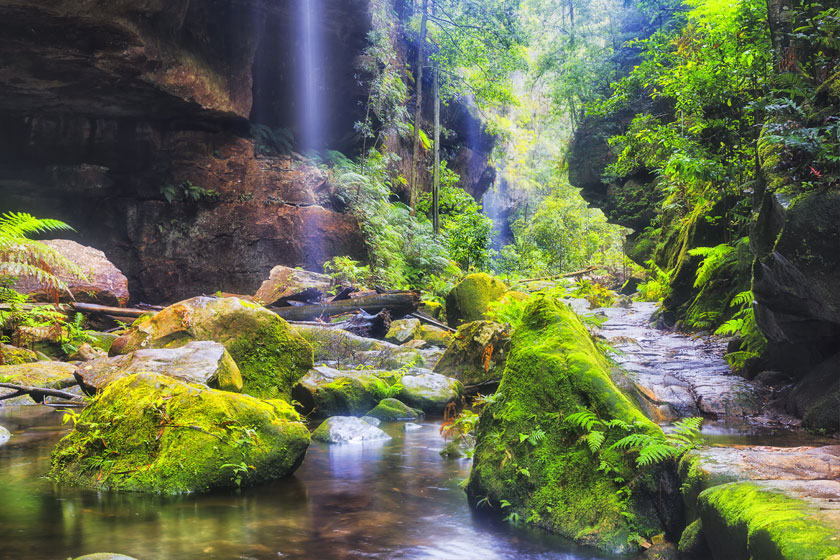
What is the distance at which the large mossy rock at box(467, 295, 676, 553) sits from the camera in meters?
3.10

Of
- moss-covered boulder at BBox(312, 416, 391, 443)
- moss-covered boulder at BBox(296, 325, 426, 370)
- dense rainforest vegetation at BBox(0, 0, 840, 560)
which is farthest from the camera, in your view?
moss-covered boulder at BBox(296, 325, 426, 370)

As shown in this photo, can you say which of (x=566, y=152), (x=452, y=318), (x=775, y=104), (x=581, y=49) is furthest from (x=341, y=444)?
(x=581, y=49)

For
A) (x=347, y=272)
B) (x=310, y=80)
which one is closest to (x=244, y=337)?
(x=347, y=272)

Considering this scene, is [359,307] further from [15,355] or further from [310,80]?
[310,80]

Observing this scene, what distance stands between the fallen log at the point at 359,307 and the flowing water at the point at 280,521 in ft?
21.5

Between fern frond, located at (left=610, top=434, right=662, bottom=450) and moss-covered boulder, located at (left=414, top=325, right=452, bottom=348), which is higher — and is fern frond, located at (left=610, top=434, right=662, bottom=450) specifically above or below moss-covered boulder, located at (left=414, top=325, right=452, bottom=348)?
below

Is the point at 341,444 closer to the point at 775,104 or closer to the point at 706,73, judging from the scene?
the point at 775,104

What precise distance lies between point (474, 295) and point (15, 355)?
325 inches

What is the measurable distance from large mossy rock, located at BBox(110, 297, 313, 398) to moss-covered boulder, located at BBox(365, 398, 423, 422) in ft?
3.53

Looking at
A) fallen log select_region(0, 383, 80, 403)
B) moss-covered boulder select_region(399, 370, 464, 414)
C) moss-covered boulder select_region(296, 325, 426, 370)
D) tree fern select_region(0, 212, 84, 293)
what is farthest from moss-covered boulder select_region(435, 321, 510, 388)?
tree fern select_region(0, 212, 84, 293)

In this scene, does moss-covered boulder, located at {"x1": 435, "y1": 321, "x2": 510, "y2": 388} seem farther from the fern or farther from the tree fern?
the tree fern

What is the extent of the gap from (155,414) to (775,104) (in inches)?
261

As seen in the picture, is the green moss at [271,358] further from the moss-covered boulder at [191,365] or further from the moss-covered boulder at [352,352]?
the moss-covered boulder at [352,352]

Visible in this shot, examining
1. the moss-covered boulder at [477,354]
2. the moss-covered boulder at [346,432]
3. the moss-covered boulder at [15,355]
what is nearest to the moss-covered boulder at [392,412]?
the moss-covered boulder at [346,432]
